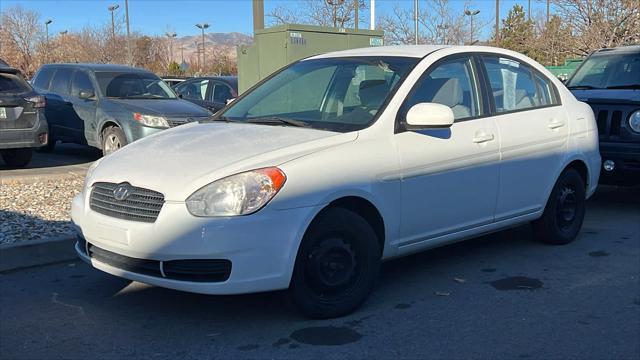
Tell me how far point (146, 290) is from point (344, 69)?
2.23 m

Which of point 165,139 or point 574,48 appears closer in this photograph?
point 165,139

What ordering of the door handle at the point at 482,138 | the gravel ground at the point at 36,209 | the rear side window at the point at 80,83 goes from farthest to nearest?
the rear side window at the point at 80,83, the gravel ground at the point at 36,209, the door handle at the point at 482,138

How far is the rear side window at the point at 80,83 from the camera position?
10766mm

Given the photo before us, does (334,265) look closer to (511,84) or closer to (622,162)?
(511,84)

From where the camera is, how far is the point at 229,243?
371 cm

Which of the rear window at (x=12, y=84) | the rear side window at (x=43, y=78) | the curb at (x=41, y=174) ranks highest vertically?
the rear side window at (x=43, y=78)

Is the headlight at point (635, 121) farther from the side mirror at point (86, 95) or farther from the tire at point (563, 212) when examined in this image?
the side mirror at point (86, 95)

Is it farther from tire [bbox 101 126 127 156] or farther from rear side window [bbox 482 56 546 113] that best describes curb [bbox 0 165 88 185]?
rear side window [bbox 482 56 546 113]

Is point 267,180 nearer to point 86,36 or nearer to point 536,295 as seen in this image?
point 536,295

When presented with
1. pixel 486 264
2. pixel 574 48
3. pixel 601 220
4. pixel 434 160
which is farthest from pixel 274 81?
pixel 574 48

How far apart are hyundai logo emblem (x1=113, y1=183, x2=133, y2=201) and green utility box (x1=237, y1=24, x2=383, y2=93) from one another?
543 cm

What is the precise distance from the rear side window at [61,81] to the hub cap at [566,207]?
27.2ft

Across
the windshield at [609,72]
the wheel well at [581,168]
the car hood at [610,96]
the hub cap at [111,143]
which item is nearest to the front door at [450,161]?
the wheel well at [581,168]

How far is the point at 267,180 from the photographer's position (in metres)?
3.81
